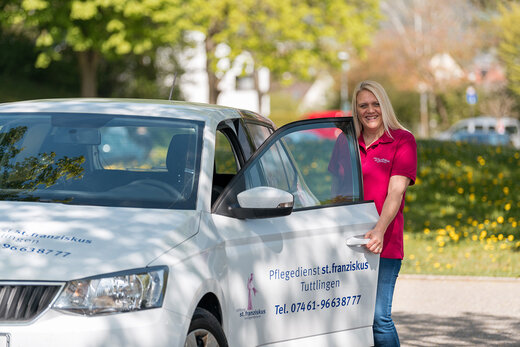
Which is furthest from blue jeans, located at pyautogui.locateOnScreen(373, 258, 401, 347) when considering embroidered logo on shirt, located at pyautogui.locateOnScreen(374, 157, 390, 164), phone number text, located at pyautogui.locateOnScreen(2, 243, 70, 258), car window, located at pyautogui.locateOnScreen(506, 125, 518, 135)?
car window, located at pyautogui.locateOnScreen(506, 125, 518, 135)

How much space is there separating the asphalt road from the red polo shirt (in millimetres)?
1905

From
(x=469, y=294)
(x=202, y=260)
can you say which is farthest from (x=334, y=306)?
(x=469, y=294)

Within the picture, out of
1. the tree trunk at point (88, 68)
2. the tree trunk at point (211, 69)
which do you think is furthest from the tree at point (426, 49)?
the tree trunk at point (88, 68)

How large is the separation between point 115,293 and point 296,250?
1.38m

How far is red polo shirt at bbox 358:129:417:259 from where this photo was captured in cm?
587

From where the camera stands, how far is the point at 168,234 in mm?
4602

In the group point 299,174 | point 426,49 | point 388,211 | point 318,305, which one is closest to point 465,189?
point 299,174

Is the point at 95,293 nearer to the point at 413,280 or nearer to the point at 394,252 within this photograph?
the point at 394,252

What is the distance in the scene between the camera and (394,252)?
5879 mm

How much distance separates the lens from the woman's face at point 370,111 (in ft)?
19.6

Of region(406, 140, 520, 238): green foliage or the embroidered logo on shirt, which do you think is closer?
the embroidered logo on shirt

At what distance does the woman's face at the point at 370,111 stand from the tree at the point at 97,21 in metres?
29.3

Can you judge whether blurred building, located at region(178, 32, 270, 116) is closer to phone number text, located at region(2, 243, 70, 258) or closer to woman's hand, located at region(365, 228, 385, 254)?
woman's hand, located at region(365, 228, 385, 254)

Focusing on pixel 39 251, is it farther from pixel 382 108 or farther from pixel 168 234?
pixel 382 108
